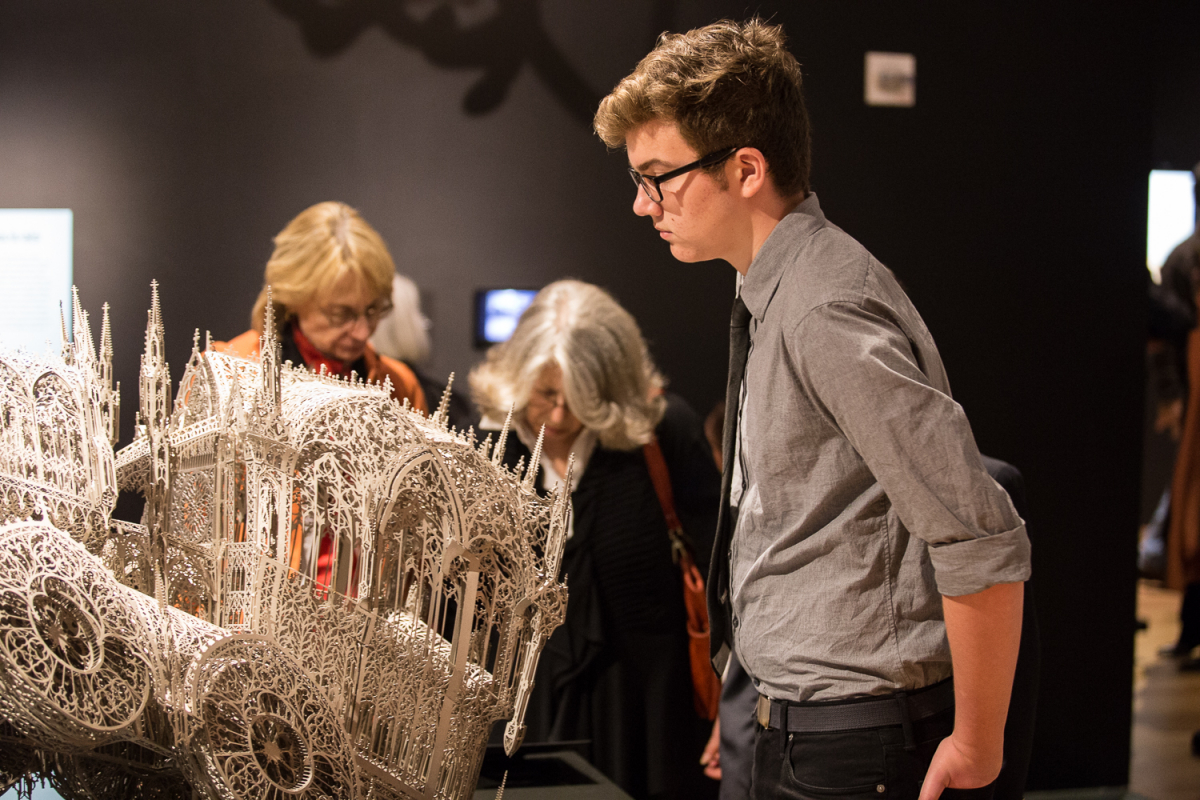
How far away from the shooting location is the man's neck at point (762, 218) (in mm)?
1399

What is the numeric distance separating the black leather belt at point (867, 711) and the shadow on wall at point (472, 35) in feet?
8.04

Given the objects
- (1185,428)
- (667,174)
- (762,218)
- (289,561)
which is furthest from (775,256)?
(1185,428)

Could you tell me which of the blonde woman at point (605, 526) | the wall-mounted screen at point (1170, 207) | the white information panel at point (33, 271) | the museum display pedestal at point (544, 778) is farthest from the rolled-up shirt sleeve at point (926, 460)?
the wall-mounted screen at point (1170, 207)

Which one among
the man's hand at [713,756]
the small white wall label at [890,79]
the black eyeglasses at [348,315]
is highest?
the small white wall label at [890,79]

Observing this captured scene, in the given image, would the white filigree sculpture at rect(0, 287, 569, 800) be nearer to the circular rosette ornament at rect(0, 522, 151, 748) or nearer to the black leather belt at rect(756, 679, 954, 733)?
the circular rosette ornament at rect(0, 522, 151, 748)

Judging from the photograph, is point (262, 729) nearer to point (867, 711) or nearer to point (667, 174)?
point (867, 711)

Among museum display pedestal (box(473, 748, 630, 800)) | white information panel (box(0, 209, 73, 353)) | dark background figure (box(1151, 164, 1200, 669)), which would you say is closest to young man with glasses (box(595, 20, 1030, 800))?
museum display pedestal (box(473, 748, 630, 800))

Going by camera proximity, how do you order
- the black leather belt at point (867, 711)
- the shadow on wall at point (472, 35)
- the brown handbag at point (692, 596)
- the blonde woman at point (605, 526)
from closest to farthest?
1. the black leather belt at point (867, 711)
2. the blonde woman at point (605, 526)
3. the brown handbag at point (692, 596)
4. the shadow on wall at point (472, 35)

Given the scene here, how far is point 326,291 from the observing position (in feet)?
8.46

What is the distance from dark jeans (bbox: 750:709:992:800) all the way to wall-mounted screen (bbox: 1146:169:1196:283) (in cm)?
410

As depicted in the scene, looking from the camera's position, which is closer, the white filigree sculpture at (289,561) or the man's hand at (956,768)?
the man's hand at (956,768)

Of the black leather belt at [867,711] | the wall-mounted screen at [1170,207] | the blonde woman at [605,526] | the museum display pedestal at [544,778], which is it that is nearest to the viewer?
the black leather belt at [867,711]

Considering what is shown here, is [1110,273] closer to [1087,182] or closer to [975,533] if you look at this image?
[1087,182]

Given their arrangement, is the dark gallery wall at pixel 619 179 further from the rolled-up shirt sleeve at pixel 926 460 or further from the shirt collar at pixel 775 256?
the rolled-up shirt sleeve at pixel 926 460
